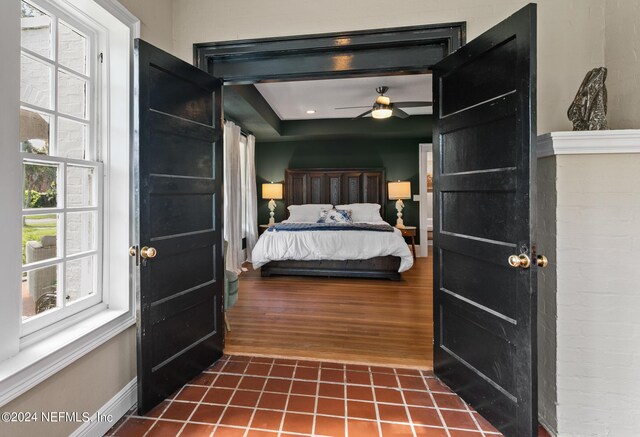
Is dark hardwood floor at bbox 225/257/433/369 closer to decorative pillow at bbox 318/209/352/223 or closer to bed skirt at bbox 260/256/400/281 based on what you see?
bed skirt at bbox 260/256/400/281

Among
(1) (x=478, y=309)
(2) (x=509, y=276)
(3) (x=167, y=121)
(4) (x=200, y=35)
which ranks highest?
(4) (x=200, y=35)

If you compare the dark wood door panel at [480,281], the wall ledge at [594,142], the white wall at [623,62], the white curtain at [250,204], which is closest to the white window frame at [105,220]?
the dark wood door panel at [480,281]

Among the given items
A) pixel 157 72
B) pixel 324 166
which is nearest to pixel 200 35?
pixel 157 72

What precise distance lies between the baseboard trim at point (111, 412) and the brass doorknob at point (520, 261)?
7.43 feet

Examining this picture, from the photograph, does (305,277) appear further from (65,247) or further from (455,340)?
(65,247)

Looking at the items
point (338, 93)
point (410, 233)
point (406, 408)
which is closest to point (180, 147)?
point (406, 408)

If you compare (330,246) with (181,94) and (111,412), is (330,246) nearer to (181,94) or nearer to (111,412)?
(181,94)

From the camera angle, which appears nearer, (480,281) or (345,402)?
(480,281)

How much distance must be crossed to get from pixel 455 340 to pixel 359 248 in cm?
283

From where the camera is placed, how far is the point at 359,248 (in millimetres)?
4832

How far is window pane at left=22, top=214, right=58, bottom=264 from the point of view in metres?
1.50

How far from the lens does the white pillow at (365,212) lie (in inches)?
264

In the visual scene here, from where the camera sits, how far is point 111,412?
179 centimetres

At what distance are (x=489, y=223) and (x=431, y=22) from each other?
1.43 m
